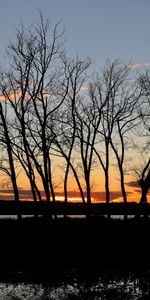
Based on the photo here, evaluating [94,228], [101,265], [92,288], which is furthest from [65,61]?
[92,288]

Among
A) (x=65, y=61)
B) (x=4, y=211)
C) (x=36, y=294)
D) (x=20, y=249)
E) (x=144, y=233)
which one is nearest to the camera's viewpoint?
(x=36, y=294)

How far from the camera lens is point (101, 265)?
766 inches

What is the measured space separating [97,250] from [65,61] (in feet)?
62.0

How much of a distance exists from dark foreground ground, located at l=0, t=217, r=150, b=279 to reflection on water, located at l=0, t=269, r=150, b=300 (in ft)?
6.76

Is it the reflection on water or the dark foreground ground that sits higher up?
the dark foreground ground

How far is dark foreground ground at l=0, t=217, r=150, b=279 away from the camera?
19.5m

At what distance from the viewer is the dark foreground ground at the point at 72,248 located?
19523mm

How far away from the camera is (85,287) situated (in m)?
14.4

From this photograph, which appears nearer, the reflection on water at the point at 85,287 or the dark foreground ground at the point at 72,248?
the reflection on water at the point at 85,287

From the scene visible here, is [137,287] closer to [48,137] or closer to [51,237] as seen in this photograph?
[51,237]

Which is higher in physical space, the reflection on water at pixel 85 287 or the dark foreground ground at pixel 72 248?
the dark foreground ground at pixel 72 248

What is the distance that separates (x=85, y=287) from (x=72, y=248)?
8513mm

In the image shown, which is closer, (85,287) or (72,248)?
(85,287)

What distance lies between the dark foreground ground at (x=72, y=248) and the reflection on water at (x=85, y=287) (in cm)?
206
